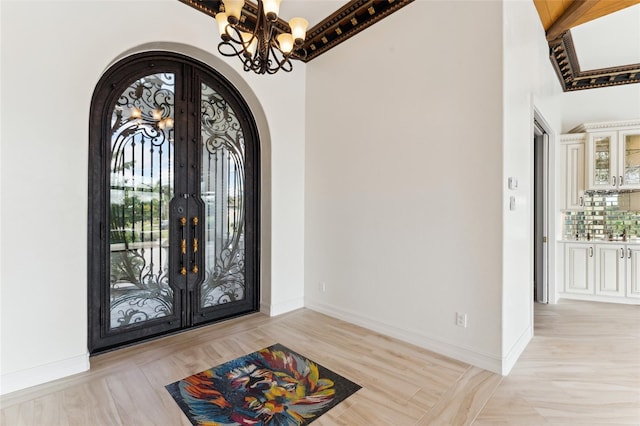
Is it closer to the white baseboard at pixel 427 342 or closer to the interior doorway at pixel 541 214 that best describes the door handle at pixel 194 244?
the white baseboard at pixel 427 342

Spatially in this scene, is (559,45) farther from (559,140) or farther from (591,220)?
(591,220)

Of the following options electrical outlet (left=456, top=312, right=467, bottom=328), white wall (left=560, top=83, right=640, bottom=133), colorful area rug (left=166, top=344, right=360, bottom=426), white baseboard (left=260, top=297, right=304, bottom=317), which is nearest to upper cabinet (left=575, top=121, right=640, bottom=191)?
white wall (left=560, top=83, right=640, bottom=133)

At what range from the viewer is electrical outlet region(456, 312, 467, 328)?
2679 mm

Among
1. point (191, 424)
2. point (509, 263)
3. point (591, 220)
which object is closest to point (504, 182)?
point (509, 263)

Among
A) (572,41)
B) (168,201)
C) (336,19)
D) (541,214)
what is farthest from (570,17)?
Result: (168,201)

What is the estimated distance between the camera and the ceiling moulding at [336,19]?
3.18 metres

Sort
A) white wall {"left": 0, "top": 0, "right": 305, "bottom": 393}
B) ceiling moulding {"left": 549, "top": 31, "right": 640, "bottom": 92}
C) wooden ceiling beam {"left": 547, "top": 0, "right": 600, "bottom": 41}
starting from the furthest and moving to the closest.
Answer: ceiling moulding {"left": 549, "top": 31, "right": 640, "bottom": 92}
wooden ceiling beam {"left": 547, "top": 0, "right": 600, "bottom": 41}
white wall {"left": 0, "top": 0, "right": 305, "bottom": 393}

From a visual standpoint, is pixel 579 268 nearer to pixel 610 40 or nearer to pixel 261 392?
pixel 610 40

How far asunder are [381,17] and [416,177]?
177 cm

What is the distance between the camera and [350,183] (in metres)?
3.61

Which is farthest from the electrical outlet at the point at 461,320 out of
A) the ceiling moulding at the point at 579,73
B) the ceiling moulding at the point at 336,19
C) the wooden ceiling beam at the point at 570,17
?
the ceiling moulding at the point at 579,73

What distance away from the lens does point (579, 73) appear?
4.81 metres

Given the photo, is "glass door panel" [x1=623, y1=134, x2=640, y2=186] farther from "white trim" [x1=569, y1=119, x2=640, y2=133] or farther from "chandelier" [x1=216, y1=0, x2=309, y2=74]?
"chandelier" [x1=216, y1=0, x2=309, y2=74]

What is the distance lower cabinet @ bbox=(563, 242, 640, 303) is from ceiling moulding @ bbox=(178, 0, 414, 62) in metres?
4.18
